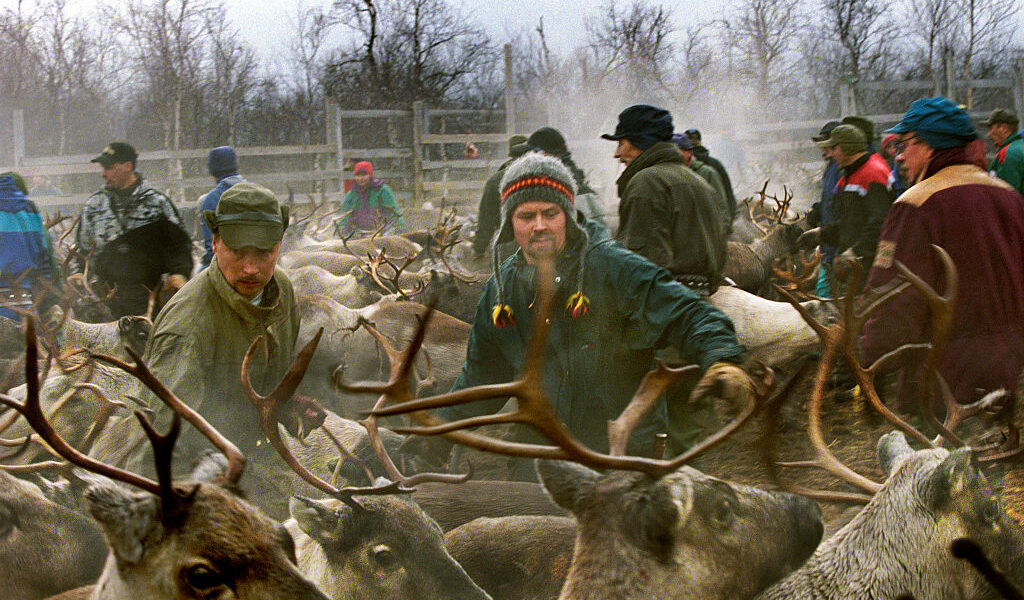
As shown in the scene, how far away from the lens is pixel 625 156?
16.8ft

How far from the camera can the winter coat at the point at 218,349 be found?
3098 millimetres

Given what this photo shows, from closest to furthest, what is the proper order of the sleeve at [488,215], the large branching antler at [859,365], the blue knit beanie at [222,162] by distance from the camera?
1. the large branching antler at [859,365]
2. the blue knit beanie at [222,162]
3. the sleeve at [488,215]

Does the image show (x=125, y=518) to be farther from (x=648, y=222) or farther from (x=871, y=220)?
(x=871, y=220)

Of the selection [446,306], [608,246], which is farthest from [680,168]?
[446,306]

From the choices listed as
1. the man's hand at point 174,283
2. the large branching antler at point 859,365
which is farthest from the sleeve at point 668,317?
the man's hand at point 174,283

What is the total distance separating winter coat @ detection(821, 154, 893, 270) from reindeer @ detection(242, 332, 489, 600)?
4.39m

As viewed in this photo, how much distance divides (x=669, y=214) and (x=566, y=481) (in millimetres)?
2641

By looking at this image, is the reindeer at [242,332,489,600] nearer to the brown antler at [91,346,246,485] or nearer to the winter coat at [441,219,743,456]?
the winter coat at [441,219,743,456]

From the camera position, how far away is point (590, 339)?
3.32m

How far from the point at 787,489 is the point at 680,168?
8.11 feet

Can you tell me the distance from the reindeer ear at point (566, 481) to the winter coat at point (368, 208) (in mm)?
11277

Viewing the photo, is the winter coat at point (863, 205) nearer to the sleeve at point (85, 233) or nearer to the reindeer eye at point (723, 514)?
the reindeer eye at point (723, 514)

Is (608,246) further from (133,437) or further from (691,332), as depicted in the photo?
(133,437)

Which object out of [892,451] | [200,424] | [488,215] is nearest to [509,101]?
[488,215]
